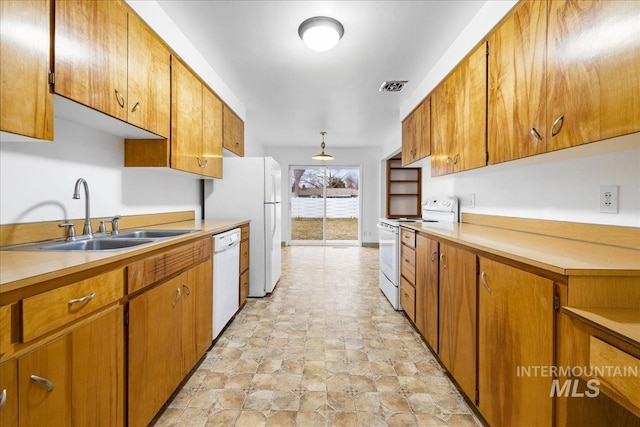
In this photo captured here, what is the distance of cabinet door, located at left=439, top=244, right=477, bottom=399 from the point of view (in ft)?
4.78

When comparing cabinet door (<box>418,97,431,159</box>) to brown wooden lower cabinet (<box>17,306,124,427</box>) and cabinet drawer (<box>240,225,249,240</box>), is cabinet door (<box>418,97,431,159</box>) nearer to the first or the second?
cabinet drawer (<box>240,225,249,240</box>)

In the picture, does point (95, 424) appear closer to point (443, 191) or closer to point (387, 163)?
point (443, 191)

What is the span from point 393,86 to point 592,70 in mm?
2321

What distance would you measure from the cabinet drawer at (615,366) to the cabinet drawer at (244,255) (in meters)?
2.69

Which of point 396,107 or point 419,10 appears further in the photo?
point 396,107

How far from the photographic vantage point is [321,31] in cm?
205

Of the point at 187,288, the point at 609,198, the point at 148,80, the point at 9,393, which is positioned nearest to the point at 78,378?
the point at 9,393

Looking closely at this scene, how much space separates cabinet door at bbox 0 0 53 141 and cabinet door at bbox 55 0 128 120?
56 mm

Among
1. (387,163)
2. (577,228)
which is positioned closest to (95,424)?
(577,228)

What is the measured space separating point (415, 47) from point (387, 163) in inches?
170

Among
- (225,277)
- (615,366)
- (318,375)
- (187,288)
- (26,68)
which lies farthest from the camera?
(225,277)

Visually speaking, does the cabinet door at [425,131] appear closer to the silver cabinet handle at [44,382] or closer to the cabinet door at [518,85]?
the cabinet door at [518,85]

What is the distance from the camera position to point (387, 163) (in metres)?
6.65

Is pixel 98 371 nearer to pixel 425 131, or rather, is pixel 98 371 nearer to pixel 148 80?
pixel 148 80
